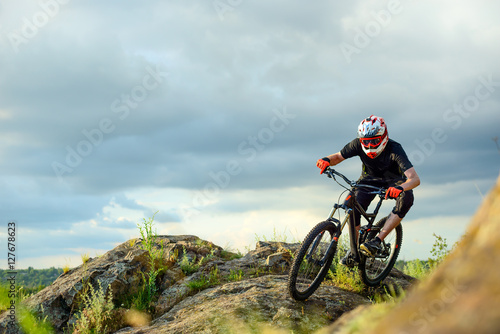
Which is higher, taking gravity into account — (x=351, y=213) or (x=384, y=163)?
(x=384, y=163)

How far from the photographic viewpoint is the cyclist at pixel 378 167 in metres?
7.70

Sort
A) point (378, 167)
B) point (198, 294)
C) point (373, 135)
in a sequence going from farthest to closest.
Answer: point (378, 167), point (198, 294), point (373, 135)

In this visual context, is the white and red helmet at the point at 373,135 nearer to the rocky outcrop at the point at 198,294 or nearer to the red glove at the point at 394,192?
the red glove at the point at 394,192

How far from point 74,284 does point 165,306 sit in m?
2.15

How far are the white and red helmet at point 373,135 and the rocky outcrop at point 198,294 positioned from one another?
265 cm

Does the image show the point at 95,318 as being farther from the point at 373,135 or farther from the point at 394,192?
the point at 373,135

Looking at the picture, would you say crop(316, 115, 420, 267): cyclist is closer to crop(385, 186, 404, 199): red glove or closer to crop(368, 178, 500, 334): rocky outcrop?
crop(385, 186, 404, 199): red glove

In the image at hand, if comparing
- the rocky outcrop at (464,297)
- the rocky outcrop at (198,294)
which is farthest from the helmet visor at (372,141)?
the rocky outcrop at (464,297)

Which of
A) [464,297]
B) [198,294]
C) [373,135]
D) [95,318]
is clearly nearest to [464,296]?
[464,297]

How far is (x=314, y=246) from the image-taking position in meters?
6.75

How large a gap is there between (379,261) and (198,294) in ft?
13.2

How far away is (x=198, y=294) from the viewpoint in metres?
8.05

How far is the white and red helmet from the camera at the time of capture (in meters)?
7.75

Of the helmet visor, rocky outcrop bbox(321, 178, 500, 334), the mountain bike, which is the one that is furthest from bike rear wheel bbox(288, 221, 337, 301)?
rocky outcrop bbox(321, 178, 500, 334)
